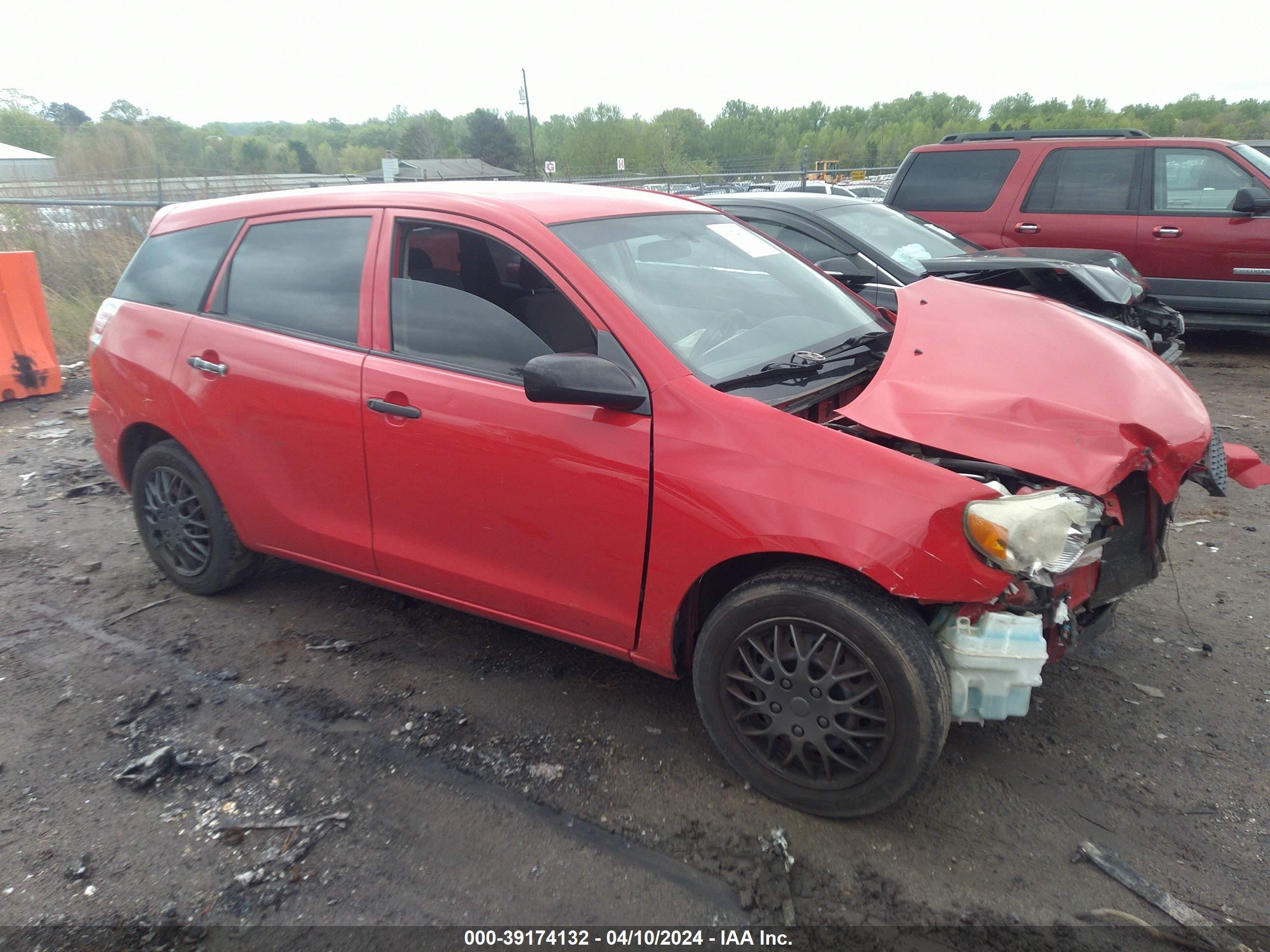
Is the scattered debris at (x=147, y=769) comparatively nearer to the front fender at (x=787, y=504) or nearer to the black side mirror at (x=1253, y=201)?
the front fender at (x=787, y=504)

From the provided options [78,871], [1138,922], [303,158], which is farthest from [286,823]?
[303,158]

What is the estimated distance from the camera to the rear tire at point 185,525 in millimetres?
3967

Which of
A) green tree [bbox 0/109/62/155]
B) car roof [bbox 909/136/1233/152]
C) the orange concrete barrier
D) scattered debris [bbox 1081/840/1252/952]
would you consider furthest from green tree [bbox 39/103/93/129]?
scattered debris [bbox 1081/840/1252/952]

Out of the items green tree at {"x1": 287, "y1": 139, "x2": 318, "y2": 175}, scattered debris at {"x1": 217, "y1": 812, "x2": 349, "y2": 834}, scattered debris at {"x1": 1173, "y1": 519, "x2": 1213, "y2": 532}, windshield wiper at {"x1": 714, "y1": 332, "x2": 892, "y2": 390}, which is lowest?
scattered debris at {"x1": 217, "y1": 812, "x2": 349, "y2": 834}

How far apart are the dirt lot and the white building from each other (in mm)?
15908

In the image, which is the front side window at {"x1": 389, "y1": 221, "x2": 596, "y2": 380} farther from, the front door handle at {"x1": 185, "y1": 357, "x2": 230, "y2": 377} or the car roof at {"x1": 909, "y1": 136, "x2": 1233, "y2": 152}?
the car roof at {"x1": 909, "y1": 136, "x2": 1233, "y2": 152}

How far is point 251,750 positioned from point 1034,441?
2821 millimetres

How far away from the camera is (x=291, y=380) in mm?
3441

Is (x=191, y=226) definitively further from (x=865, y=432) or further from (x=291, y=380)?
(x=865, y=432)

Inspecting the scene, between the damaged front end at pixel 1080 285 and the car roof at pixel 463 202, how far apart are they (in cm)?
264

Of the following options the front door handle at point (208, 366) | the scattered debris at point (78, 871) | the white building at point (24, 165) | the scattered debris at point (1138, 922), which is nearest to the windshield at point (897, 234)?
the front door handle at point (208, 366)

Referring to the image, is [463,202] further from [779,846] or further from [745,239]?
[779,846]

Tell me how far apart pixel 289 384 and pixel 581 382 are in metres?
1.46

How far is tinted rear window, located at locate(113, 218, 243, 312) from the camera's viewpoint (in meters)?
3.87
